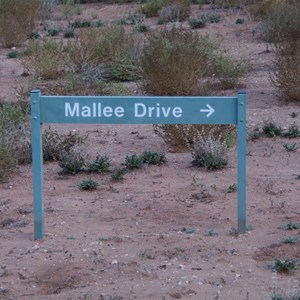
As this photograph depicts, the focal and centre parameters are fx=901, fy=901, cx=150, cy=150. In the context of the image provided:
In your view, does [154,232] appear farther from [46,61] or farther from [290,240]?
[46,61]

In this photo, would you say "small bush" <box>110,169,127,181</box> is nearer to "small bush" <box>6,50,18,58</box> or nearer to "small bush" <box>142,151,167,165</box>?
"small bush" <box>142,151,167,165</box>

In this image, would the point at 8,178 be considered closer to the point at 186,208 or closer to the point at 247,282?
the point at 186,208

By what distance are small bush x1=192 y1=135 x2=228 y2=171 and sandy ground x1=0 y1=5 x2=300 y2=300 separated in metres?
0.11

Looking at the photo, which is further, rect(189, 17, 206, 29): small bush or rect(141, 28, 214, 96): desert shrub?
rect(189, 17, 206, 29): small bush

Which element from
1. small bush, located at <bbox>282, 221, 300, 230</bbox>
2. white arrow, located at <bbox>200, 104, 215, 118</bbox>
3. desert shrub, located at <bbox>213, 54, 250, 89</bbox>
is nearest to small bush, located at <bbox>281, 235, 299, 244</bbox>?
small bush, located at <bbox>282, 221, 300, 230</bbox>

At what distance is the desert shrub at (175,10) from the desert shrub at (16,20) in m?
4.46

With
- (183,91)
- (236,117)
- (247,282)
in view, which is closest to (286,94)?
(183,91)

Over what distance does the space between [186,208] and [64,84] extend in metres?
6.25

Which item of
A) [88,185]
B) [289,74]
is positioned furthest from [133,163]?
[289,74]

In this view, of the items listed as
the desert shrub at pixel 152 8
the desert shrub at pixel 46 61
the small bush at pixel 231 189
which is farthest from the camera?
the desert shrub at pixel 152 8

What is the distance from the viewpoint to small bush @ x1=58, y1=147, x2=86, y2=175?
9641 millimetres

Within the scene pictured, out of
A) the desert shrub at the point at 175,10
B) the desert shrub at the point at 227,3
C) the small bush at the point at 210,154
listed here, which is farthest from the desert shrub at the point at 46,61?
the desert shrub at the point at 227,3

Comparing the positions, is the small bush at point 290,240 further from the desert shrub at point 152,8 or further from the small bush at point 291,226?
the desert shrub at point 152,8

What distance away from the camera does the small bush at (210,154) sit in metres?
9.65
